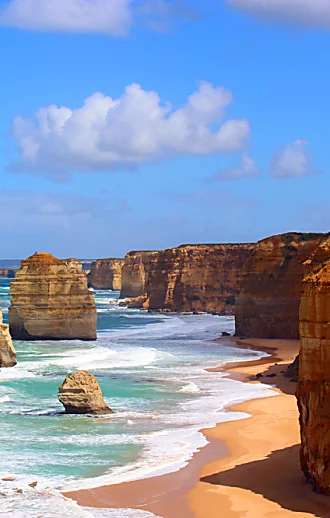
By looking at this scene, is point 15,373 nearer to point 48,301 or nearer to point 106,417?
point 106,417

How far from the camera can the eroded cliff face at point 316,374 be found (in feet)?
47.9

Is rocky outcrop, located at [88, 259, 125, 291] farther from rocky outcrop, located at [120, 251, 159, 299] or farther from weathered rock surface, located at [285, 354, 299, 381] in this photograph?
weathered rock surface, located at [285, 354, 299, 381]

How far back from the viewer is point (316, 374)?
14.9 metres

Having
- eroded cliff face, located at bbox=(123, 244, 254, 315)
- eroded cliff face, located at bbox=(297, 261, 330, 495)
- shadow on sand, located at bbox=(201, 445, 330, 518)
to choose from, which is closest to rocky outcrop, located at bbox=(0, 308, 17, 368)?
shadow on sand, located at bbox=(201, 445, 330, 518)

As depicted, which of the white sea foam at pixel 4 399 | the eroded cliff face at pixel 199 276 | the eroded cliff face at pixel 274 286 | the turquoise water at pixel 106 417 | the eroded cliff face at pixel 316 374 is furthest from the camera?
the eroded cliff face at pixel 199 276

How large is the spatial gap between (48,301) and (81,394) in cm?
2174

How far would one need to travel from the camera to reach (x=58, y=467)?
18188 mm

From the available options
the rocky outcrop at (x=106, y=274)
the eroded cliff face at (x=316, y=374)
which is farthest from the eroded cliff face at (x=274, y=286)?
the rocky outcrop at (x=106, y=274)

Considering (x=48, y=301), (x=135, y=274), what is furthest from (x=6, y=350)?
(x=135, y=274)

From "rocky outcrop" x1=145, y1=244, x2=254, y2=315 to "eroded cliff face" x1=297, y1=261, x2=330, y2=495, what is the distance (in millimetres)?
70531

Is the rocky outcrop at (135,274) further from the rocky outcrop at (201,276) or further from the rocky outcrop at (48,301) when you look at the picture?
the rocky outcrop at (48,301)

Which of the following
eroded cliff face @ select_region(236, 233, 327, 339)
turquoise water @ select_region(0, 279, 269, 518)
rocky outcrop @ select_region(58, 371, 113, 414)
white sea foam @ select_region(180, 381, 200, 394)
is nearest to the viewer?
turquoise water @ select_region(0, 279, 269, 518)

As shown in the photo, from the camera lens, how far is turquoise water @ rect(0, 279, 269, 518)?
17422mm

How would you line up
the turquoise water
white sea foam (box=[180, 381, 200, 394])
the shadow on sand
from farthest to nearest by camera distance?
1. white sea foam (box=[180, 381, 200, 394])
2. the turquoise water
3. the shadow on sand
